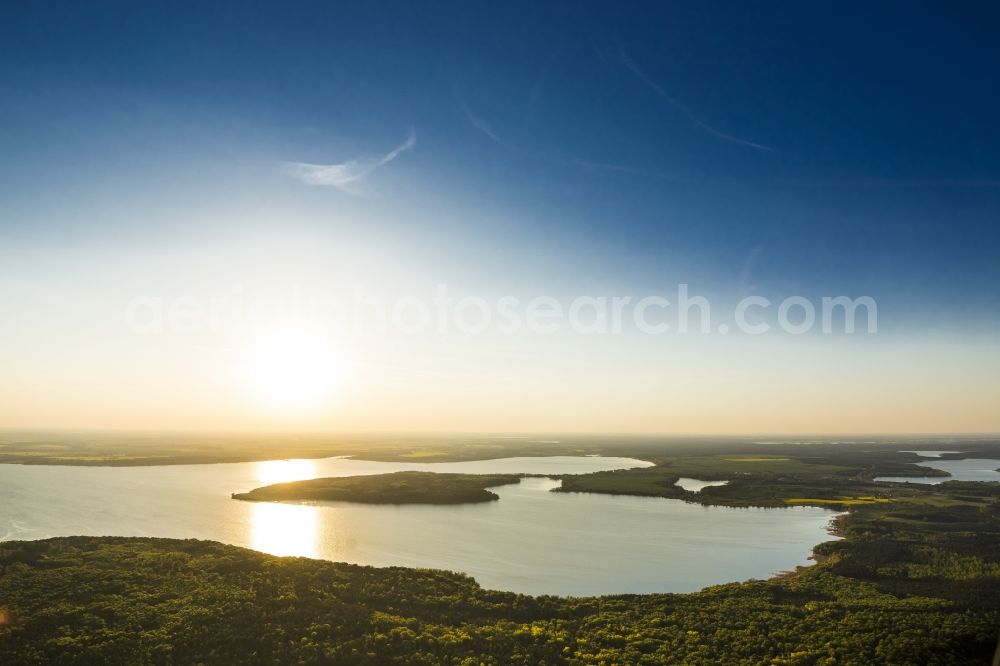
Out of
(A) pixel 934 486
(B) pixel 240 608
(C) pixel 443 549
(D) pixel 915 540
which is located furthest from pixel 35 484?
(A) pixel 934 486

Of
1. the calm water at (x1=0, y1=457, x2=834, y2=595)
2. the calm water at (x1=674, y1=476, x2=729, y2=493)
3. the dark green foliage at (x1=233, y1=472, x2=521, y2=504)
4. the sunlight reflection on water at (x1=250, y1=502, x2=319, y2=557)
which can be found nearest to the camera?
the calm water at (x1=0, y1=457, x2=834, y2=595)

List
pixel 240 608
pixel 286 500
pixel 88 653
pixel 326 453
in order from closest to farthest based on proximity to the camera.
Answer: pixel 88 653
pixel 240 608
pixel 286 500
pixel 326 453

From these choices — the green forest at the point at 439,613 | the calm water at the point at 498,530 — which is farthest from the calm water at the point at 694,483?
the green forest at the point at 439,613

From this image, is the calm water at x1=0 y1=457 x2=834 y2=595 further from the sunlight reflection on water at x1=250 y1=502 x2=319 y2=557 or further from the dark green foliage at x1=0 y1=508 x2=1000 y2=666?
the dark green foliage at x1=0 y1=508 x2=1000 y2=666

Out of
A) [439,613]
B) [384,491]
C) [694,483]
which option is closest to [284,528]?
[384,491]

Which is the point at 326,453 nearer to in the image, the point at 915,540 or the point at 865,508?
the point at 865,508

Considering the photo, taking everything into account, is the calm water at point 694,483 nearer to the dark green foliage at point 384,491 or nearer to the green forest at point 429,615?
the dark green foliage at point 384,491

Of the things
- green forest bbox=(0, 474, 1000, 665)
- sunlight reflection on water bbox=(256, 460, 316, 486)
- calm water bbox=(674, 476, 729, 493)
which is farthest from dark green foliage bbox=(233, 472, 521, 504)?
green forest bbox=(0, 474, 1000, 665)
